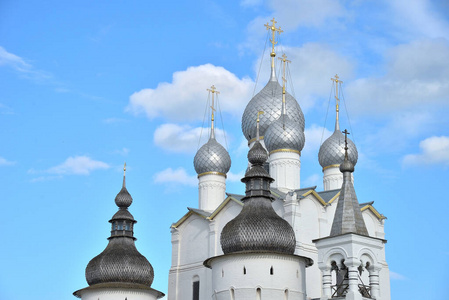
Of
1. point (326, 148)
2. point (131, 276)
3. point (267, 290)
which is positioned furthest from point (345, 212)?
point (326, 148)

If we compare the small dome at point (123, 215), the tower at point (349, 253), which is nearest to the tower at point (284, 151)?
the small dome at point (123, 215)

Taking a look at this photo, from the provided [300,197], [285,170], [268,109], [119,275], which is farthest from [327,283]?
[268,109]

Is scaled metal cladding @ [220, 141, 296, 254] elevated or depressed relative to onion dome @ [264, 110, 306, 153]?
depressed

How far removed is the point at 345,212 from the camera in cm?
2072

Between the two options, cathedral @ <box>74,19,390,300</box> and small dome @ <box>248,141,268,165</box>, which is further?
small dome @ <box>248,141,268,165</box>

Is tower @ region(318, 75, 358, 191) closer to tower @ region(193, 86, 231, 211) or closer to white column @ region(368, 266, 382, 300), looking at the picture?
tower @ region(193, 86, 231, 211)

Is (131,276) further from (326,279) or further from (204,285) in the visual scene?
(326,279)

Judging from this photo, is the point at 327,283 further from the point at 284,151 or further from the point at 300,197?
the point at 284,151

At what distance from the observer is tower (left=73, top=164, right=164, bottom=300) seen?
23734 mm

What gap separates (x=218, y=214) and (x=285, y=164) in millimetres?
2578

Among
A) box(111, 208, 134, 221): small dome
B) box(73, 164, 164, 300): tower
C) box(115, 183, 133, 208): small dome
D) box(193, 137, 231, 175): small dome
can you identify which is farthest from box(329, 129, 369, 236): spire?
box(193, 137, 231, 175): small dome

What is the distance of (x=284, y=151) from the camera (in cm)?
2770

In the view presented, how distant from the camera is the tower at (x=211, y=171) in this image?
2916 centimetres

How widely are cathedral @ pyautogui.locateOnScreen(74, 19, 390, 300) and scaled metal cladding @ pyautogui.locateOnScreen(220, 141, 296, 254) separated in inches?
0.9
